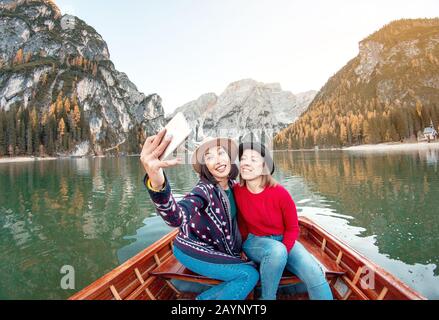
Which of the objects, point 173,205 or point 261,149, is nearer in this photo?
point 173,205

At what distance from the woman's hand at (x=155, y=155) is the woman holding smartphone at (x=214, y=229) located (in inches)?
24.5

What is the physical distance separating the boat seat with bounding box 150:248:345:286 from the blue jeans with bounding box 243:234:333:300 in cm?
22

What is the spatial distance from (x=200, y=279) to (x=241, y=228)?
38.5 inches

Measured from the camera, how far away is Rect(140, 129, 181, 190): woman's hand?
261cm

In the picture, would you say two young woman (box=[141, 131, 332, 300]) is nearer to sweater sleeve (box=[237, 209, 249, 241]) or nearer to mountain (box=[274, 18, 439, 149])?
sweater sleeve (box=[237, 209, 249, 241])

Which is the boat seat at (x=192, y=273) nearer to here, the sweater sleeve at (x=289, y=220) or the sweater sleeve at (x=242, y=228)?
the sweater sleeve at (x=289, y=220)

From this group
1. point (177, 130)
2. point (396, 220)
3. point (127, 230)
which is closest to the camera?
point (177, 130)

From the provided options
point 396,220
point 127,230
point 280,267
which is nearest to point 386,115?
point 396,220

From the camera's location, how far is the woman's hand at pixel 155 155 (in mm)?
2609

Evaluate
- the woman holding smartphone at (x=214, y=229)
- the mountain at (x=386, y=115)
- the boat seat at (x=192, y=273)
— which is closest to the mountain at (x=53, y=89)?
the mountain at (x=386, y=115)

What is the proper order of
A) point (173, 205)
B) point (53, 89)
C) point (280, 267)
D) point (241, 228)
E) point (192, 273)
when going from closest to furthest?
point (173, 205) < point (280, 267) < point (241, 228) < point (192, 273) < point (53, 89)

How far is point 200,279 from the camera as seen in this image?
4156 mm

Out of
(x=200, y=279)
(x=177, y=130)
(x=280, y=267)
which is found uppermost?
(x=177, y=130)

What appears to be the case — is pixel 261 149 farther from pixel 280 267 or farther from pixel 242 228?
pixel 280 267
